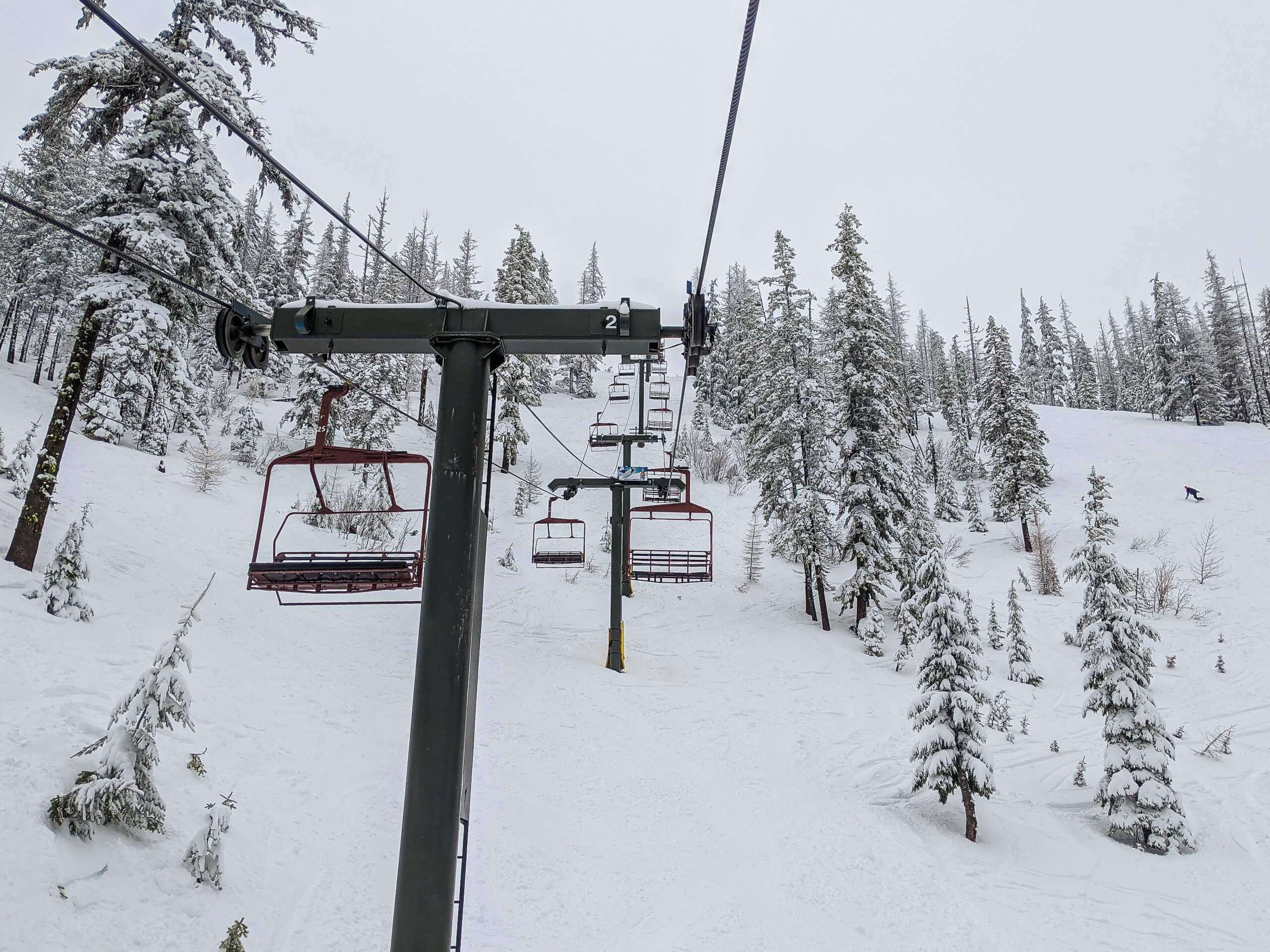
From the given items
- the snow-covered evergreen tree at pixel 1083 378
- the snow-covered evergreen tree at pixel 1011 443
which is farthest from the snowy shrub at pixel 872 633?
the snow-covered evergreen tree at pixel 1083 378

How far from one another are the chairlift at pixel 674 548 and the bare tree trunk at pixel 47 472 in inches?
411

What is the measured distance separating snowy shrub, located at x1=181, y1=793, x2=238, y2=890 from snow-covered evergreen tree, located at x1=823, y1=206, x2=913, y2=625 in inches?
737

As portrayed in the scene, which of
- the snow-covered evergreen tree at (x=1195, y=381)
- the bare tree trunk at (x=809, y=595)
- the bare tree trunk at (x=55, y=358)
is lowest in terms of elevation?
the bare tree trunk at (x=809, y=595)

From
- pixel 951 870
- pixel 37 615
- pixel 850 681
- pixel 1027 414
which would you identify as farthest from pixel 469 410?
pixel 1027 414

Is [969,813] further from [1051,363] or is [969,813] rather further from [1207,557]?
[1051,363]

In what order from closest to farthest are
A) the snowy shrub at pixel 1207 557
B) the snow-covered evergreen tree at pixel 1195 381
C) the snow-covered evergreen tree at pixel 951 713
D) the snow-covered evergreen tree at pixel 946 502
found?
1. the snow-covered evergreen tree at pixel 951 713
2. the snowy shrub at pixel 1207 557
3. the snow-covered evergreen tree at pixel 946 502
4. the snow-covered evergreen tree at pixel 1195 381

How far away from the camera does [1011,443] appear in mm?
35906

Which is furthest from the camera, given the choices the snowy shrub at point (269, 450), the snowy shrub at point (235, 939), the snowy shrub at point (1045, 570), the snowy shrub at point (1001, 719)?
the snowy shrub at point (269, 450)

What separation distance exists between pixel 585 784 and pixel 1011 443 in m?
34.1

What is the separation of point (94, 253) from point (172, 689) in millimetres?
16020

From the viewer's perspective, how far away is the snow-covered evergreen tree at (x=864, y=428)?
21.5 meters

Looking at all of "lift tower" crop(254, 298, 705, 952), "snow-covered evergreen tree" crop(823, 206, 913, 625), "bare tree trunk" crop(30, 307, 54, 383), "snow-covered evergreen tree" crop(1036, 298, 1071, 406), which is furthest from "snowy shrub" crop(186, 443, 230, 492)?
"snow-covered evergreen tree" crop(1036, 298, 1071, 406)

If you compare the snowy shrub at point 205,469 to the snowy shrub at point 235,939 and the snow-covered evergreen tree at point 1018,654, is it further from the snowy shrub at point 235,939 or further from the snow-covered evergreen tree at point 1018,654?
the snow-covered evergreen tree at point 1018,654

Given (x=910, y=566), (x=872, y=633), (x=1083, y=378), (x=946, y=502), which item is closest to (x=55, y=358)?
(x=872, y=633)
